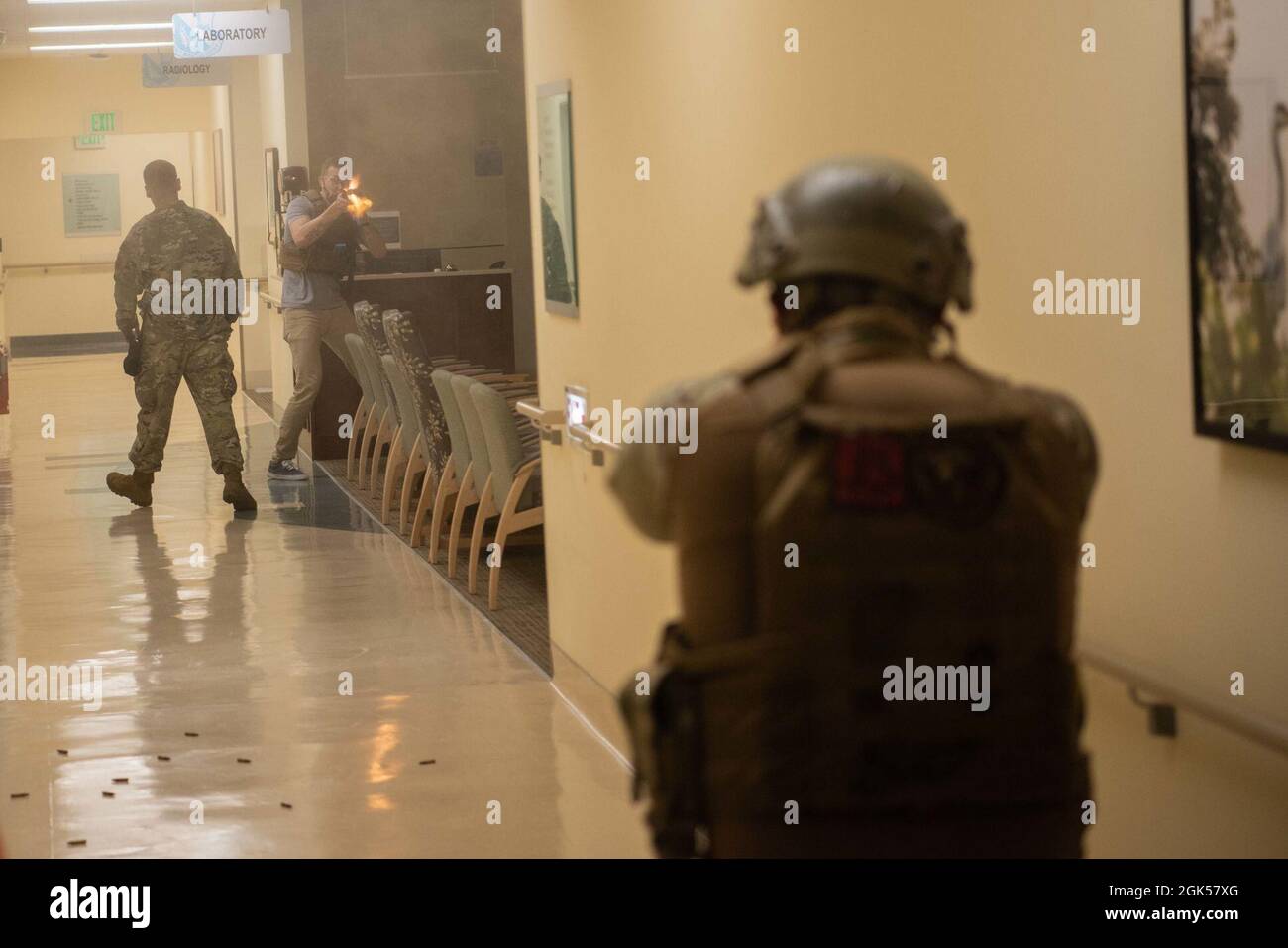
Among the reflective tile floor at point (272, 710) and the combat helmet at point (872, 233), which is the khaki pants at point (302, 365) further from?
the combat helmet at point (872, 233)

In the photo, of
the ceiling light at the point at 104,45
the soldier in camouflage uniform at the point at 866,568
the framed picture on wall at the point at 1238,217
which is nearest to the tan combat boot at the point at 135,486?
the framed picture on wall at the point at 1238,217

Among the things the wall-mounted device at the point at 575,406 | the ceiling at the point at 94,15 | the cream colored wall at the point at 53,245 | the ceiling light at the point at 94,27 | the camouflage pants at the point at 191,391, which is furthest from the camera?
the cream colored wall at the point at 53,245

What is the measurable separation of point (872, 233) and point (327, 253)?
830 cm

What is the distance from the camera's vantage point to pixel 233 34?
31.5 feet

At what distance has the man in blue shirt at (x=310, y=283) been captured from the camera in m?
9.49

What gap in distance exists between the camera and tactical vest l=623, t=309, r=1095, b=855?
1526 mm

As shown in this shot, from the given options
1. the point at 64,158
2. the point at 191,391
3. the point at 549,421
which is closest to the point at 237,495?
the point at 191,391

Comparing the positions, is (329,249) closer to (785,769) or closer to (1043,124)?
(1043,124)

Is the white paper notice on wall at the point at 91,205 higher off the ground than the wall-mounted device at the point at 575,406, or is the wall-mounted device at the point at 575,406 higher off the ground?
the white paper notice on wall at the point at 91,205

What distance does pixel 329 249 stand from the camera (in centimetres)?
955

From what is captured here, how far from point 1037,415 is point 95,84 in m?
19.5

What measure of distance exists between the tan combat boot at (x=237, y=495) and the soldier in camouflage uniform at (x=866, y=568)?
23.3 feet

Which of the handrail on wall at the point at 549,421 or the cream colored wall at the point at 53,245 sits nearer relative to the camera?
the handrail on wall at the point at 549,421

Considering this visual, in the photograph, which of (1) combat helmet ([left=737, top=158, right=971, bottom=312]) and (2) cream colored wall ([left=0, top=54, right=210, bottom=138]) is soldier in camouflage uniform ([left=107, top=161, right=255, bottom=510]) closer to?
(1) combat helmet ([left=737, top=158, right=971, bottom=312])
